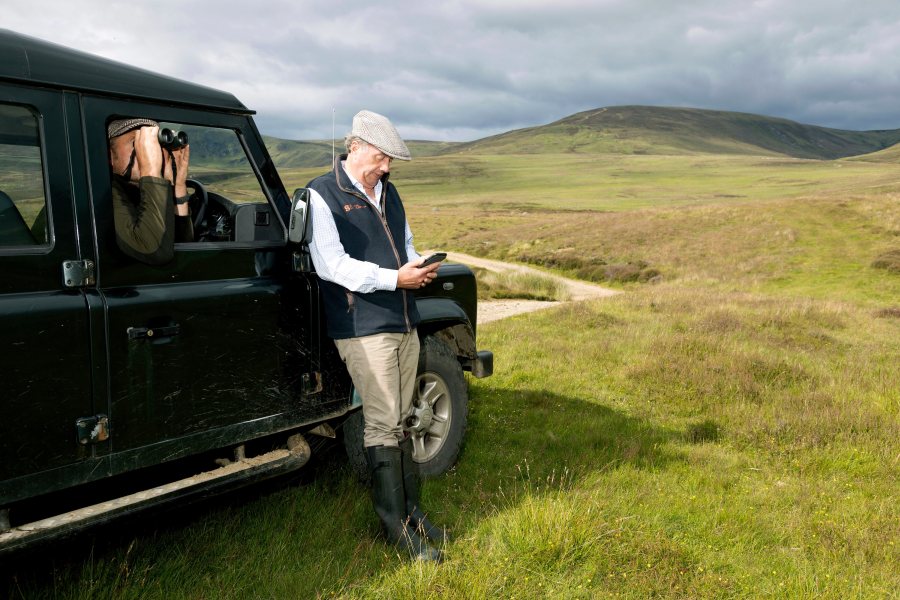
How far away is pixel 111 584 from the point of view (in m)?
3.22

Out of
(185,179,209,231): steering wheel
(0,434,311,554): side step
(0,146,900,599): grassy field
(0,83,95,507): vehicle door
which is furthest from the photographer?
(185,179,209,231): steering wheel

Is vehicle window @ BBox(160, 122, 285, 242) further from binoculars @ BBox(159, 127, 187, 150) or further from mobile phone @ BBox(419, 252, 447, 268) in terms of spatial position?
mobile phone @ BBox(419, 252, 447, 268)

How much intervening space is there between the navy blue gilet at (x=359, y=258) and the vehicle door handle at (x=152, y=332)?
2.84 ft

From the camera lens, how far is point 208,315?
3.29 meters

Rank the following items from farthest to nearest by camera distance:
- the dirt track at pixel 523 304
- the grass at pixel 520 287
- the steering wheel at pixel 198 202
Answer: the grass at pixel 520 287 → the dirt track at pixel 523 304 → the steering wheel at pixel 198 202

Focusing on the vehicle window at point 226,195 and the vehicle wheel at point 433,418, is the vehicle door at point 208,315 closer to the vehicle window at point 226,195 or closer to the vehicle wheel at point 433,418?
the vehicle window at point 226,195

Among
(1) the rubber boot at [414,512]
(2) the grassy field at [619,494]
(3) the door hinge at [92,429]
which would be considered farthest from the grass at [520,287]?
(3) the door hinge at [92,429]

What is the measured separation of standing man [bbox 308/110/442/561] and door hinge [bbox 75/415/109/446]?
4.01 ft

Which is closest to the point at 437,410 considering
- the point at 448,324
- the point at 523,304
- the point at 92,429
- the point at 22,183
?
the point at 448,324

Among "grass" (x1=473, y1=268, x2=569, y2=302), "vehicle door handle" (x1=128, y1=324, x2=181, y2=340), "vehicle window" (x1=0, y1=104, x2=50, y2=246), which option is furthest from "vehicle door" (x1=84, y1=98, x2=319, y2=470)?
"grass" (x1=473, y1=268, x2=569, y2=302)

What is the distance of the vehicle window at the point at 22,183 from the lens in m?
2.78

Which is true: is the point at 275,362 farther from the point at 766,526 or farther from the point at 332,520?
the point at 766,526

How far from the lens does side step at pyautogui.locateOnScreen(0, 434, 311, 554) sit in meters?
2.82

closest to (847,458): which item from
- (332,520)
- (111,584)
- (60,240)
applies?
(332,520)
